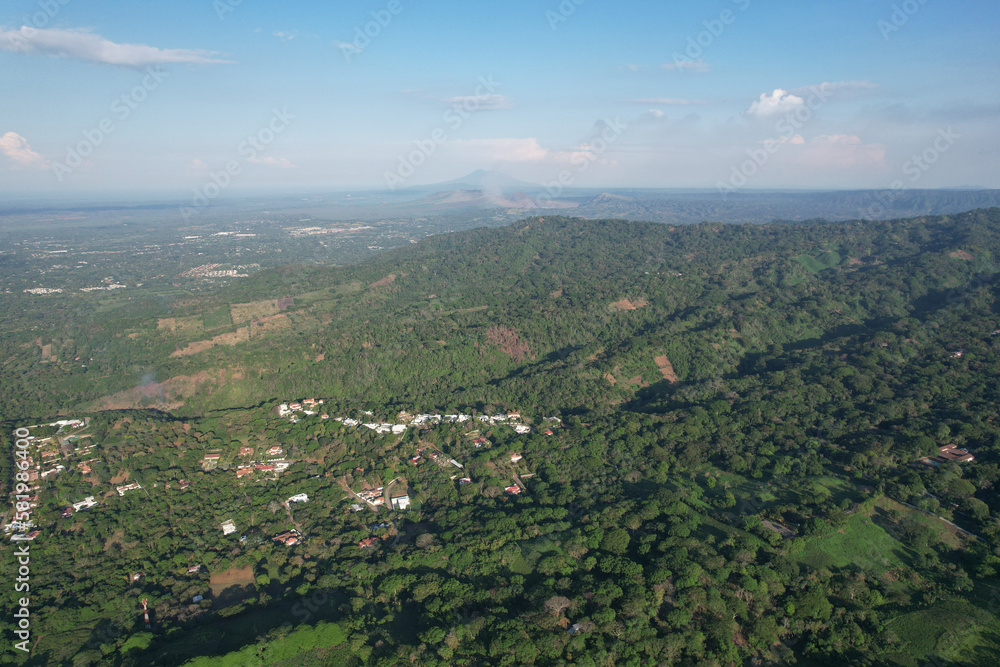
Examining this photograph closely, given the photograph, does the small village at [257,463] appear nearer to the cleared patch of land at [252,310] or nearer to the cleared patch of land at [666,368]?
the cleared patch of land at [666,368]

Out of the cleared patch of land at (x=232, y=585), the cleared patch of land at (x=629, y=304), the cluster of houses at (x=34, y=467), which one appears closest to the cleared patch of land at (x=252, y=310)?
the cluster of houses at (x=34, y=467)

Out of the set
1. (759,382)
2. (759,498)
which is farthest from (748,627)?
(759,382)

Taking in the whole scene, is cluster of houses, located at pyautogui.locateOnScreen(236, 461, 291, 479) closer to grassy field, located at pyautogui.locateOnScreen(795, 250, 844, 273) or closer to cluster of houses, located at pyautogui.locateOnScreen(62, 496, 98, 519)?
cluster of houses, located at pyautogui.locateOnScreen(62, 496, 98, 519)

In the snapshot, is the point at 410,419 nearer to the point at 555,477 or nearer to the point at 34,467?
the point at 555,477

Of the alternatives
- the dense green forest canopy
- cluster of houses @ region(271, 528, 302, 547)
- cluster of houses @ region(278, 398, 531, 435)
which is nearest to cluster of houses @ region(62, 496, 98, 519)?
the dense green forest canopy

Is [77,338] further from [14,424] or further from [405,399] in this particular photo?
[405,399]

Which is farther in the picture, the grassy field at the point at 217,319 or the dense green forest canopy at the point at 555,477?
the grassy field at the point at 217,319

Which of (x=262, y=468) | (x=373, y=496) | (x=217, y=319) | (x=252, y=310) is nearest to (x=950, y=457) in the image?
(x=373, y=496)

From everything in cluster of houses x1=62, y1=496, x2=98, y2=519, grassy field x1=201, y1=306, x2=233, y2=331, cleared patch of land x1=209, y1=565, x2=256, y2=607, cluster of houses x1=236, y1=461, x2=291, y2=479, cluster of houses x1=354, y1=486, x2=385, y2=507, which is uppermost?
grassy field x1=201, y1=306, x2=233, y2=331
